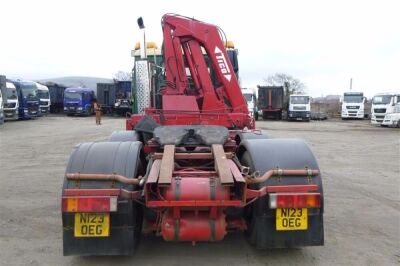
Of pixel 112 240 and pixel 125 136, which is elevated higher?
pixel 125 136

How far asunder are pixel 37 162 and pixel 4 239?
6747 millimetres

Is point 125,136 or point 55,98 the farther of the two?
point 55,98

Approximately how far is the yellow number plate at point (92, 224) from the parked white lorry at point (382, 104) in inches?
1155

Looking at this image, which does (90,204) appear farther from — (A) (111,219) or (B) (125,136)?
(B) (125,136)

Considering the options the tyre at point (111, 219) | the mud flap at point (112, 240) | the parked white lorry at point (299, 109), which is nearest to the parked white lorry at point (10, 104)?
the parked white lorry at point (299, 109)

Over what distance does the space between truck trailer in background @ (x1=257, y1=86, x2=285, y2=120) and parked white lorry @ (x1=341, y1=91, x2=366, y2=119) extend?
228 inches

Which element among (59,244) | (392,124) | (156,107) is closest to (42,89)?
(392,124)

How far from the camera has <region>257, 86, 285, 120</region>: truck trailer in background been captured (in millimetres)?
37875

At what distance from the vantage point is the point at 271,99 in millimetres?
38000

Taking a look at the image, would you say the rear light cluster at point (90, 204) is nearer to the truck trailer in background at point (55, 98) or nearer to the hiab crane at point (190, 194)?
the hiab crane at point (190, 194)

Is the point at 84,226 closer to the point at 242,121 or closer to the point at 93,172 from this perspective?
the point at 93,172

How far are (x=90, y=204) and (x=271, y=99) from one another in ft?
114

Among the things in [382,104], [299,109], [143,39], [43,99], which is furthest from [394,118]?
[43,99]

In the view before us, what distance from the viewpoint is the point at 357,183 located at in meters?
8.84
